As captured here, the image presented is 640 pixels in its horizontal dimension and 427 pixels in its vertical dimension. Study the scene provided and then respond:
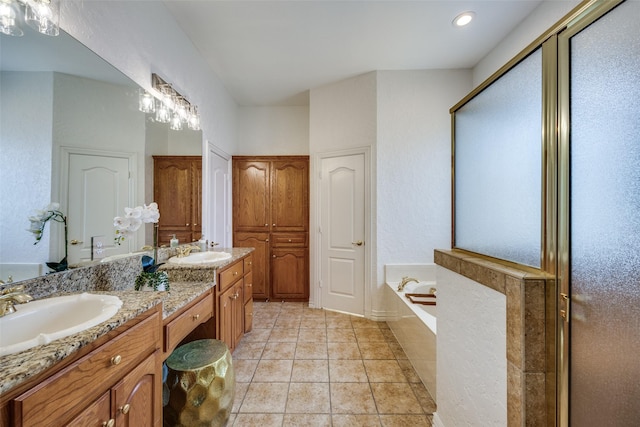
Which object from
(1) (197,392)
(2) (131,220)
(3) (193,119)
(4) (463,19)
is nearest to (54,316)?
(2) (131,220)

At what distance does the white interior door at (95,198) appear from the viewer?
1.25m

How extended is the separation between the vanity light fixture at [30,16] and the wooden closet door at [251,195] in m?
2.43

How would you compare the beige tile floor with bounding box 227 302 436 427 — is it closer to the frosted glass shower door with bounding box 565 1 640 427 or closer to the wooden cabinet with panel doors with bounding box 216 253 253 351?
the wooden cabinet with panel doors with bounding box 216 253 253 351

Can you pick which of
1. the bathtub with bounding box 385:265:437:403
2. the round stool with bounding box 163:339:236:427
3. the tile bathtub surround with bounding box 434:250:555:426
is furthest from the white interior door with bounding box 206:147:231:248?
the tile bathtub surround with bounding box 434:250:555:426

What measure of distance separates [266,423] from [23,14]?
2322 millimetres

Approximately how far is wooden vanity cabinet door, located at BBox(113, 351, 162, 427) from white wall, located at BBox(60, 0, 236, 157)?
5.29ft

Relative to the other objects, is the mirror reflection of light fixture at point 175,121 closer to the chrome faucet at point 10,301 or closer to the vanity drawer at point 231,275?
the vanity drawer at point 231,275

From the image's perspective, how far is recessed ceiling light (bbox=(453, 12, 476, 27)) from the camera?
2047 millimetres

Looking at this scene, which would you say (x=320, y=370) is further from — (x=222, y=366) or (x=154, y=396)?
(x=154, y=396)

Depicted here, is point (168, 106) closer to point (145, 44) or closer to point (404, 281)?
point (145, 44)

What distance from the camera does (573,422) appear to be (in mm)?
713

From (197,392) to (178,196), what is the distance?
152cm

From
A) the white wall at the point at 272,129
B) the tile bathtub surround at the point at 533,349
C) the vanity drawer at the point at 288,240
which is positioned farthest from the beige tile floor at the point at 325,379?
the white wall at the point at 272,129

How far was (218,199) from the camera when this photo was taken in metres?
3.03
